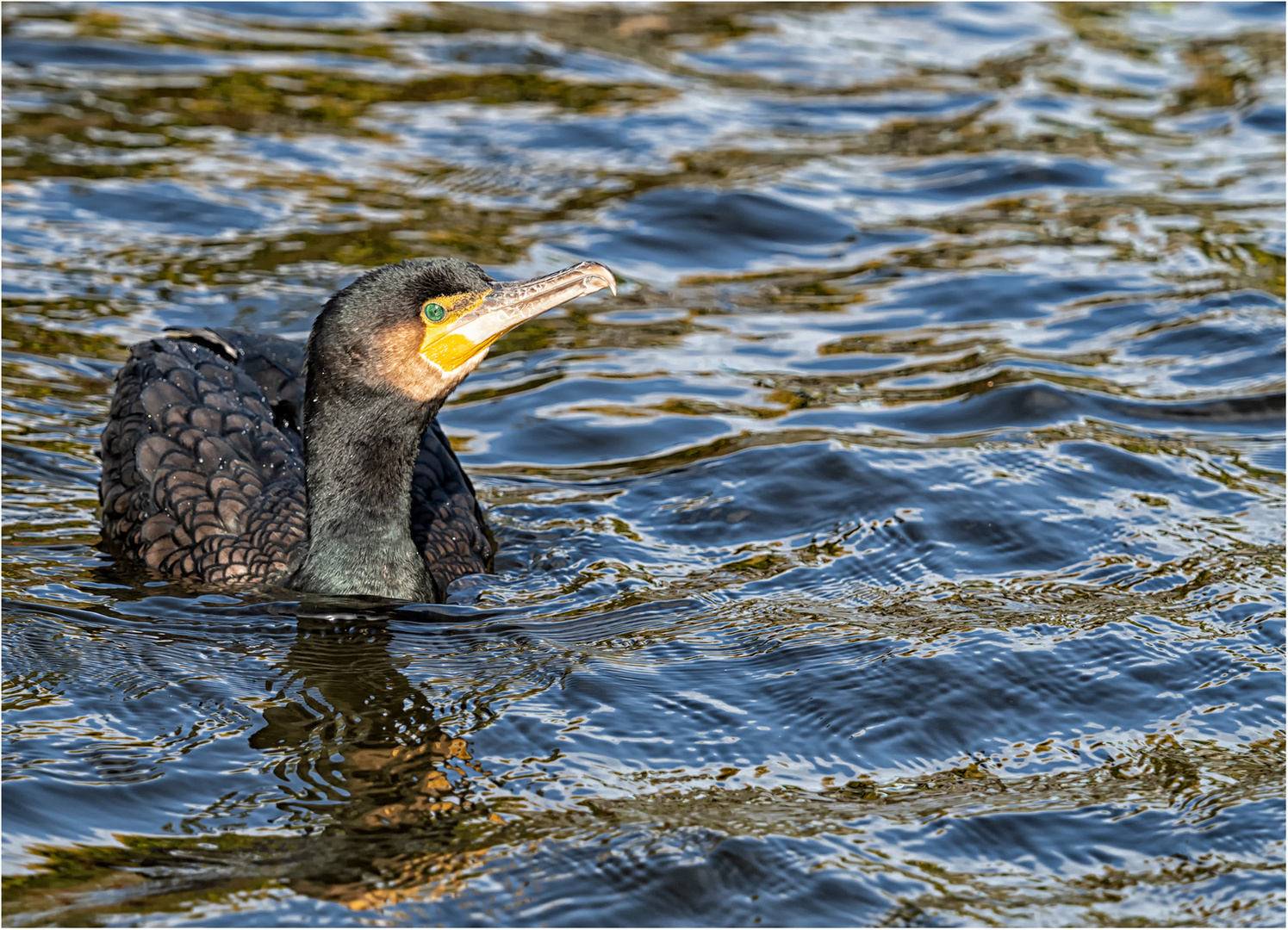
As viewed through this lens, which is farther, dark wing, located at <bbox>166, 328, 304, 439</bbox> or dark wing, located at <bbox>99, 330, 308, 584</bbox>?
dark wing, located at <bbox>166, 328, 304, 439</bbox>

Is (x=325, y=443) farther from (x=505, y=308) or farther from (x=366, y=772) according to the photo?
(x=366, y=772)

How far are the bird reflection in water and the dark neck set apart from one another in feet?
0.73

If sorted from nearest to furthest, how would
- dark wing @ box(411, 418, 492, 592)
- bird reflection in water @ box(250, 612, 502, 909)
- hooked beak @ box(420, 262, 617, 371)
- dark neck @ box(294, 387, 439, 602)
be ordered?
bird reflection in water @ box(250, 612, 502, 909) < hooked beak @ box(420, 262, 617, 371) < dark neck @ box(294, 387, 439, 602) < dark wing @ box(411, 418, 492, 592)

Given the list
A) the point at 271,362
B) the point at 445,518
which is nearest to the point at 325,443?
the point at 445,518

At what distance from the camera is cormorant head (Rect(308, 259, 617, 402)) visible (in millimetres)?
5992

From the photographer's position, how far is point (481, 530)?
23.3 ft

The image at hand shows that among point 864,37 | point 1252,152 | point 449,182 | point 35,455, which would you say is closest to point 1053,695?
point 35,455

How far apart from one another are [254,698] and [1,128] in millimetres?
→ 7559

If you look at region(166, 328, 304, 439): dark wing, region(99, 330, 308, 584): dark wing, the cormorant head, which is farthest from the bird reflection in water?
region(166, 328, 304, 439): dark wing

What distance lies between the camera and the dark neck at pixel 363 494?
6211 millimetres

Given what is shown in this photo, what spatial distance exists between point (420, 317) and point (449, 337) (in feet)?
0.43

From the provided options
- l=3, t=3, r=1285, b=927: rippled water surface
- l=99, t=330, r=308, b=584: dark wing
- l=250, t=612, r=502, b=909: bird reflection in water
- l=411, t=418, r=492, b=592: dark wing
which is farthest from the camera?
l=411, t=418, r=492, b=592: dark wing

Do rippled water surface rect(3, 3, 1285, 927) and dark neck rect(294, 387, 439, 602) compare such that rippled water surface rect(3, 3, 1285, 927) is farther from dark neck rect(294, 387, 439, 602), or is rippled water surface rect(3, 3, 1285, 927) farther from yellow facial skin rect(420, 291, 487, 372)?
yellow facial skin rect(420, 291, 487, 372)

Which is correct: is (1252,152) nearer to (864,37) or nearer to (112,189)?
(864,37)
